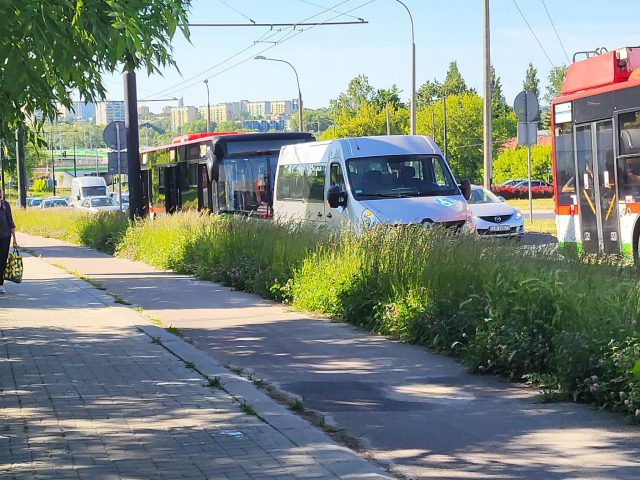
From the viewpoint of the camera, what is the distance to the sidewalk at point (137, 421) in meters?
6.11

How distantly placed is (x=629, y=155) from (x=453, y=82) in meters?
122

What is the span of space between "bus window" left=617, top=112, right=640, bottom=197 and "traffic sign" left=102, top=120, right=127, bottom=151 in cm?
1520

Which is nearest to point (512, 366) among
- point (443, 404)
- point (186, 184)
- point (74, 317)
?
point (443, 404)

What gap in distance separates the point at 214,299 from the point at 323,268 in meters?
2.72

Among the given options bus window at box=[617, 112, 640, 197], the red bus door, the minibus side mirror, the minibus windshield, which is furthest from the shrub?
bus window at box=[617, 112, 640, 197]

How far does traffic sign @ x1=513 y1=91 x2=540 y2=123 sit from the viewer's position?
27.3 meters

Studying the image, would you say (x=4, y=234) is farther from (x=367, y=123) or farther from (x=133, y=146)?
(x=367, y=123)

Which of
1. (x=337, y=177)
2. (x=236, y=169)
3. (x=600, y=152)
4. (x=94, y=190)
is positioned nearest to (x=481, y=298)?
(x=600, y=152)

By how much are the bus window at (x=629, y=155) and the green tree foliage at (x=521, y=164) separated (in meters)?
58.7

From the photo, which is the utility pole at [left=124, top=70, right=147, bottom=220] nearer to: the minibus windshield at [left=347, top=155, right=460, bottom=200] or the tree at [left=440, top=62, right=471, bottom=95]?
the minibus windshield at [left=347, top=155, right=460, bottom=200]

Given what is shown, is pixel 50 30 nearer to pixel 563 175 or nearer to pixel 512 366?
pixel 512 366

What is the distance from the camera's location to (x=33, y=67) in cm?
705

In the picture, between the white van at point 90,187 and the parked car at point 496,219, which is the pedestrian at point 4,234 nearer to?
the parked car at point 496,219

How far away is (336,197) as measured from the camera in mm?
18062
